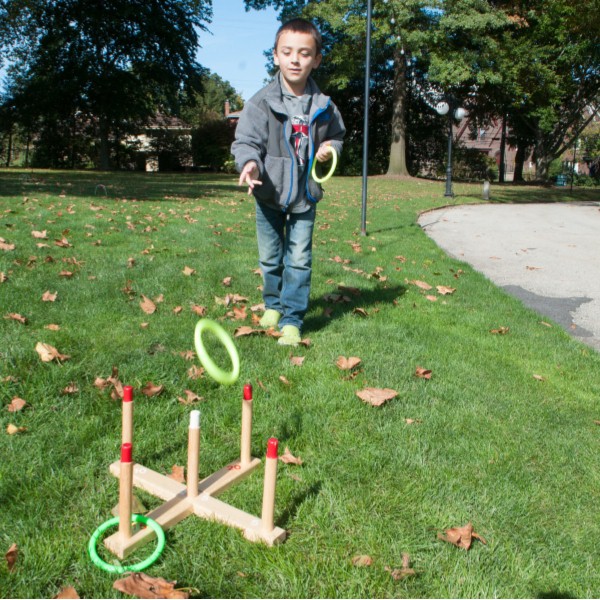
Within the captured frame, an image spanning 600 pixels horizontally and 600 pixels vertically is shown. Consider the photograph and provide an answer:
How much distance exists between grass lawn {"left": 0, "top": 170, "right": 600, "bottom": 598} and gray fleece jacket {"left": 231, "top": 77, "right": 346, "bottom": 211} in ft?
3.53

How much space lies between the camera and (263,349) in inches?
160

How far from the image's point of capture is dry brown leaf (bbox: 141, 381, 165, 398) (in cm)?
328

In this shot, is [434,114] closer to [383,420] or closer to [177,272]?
[177,272]

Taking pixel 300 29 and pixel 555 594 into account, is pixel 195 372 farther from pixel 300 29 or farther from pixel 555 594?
pixel 300 29

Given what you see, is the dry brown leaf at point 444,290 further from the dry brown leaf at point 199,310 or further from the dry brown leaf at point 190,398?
the dry brown leaf at point 190,398

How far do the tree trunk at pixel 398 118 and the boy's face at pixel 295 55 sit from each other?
2757 centimetres

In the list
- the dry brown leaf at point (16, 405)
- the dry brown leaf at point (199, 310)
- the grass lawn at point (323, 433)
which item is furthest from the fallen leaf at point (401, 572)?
the dry brown leaf at point (199, 310)

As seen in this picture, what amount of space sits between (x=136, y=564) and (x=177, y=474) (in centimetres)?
62

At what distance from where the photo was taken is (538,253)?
9.73 m

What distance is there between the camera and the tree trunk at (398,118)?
29953mm

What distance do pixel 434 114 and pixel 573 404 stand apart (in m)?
37.9

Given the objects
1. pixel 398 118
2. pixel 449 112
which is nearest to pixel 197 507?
pixel 449 112

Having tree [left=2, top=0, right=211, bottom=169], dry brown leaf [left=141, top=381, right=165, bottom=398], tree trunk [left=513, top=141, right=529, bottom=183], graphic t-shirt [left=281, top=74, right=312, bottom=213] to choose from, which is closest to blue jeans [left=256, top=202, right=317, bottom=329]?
graphic t-shirt [left=281, top=74, right=312, bottom=213]

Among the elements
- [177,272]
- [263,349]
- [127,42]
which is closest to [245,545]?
[263,349]
